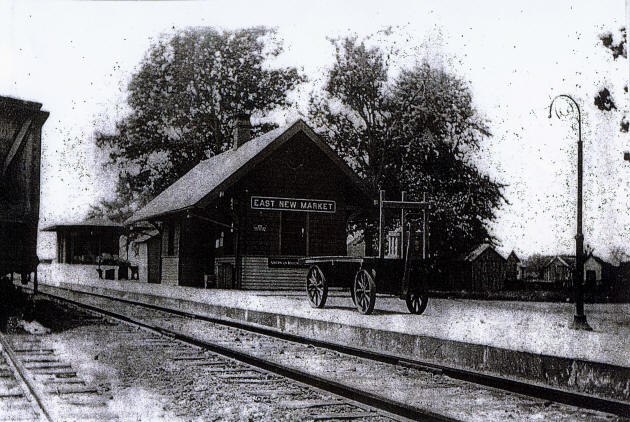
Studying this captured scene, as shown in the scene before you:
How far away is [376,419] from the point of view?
5.10m

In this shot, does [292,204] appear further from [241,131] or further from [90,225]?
[90,225]

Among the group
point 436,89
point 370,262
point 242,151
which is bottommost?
point 370,262

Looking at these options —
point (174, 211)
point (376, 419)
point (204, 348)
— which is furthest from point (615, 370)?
point (174, 211)

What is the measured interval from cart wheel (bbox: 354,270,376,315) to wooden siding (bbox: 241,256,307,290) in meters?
10.6

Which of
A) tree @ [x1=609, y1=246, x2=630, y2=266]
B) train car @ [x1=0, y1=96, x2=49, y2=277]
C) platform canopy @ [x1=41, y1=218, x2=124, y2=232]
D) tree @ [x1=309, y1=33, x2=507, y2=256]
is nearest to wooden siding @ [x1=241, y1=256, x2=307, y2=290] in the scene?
tree @ [x1=309, y1=33, x2=507, y2=256]

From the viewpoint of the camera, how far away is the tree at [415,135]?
94.3 feet

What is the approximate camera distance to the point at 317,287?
46.6ft

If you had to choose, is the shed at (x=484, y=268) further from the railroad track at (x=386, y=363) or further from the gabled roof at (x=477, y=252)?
the railroad track at (x=386, y=363)

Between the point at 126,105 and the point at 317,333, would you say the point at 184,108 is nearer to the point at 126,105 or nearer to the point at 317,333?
the point at 126,105

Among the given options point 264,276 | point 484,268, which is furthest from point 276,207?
point 484,268

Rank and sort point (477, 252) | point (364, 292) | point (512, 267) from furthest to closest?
point (512, 267) < point (477, 252) < point (364, 292)

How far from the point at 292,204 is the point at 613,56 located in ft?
50.3

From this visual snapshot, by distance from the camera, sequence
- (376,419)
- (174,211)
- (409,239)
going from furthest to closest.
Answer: (174,211)
(409,239)
(376,419)

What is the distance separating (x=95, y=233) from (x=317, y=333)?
3566 cm
